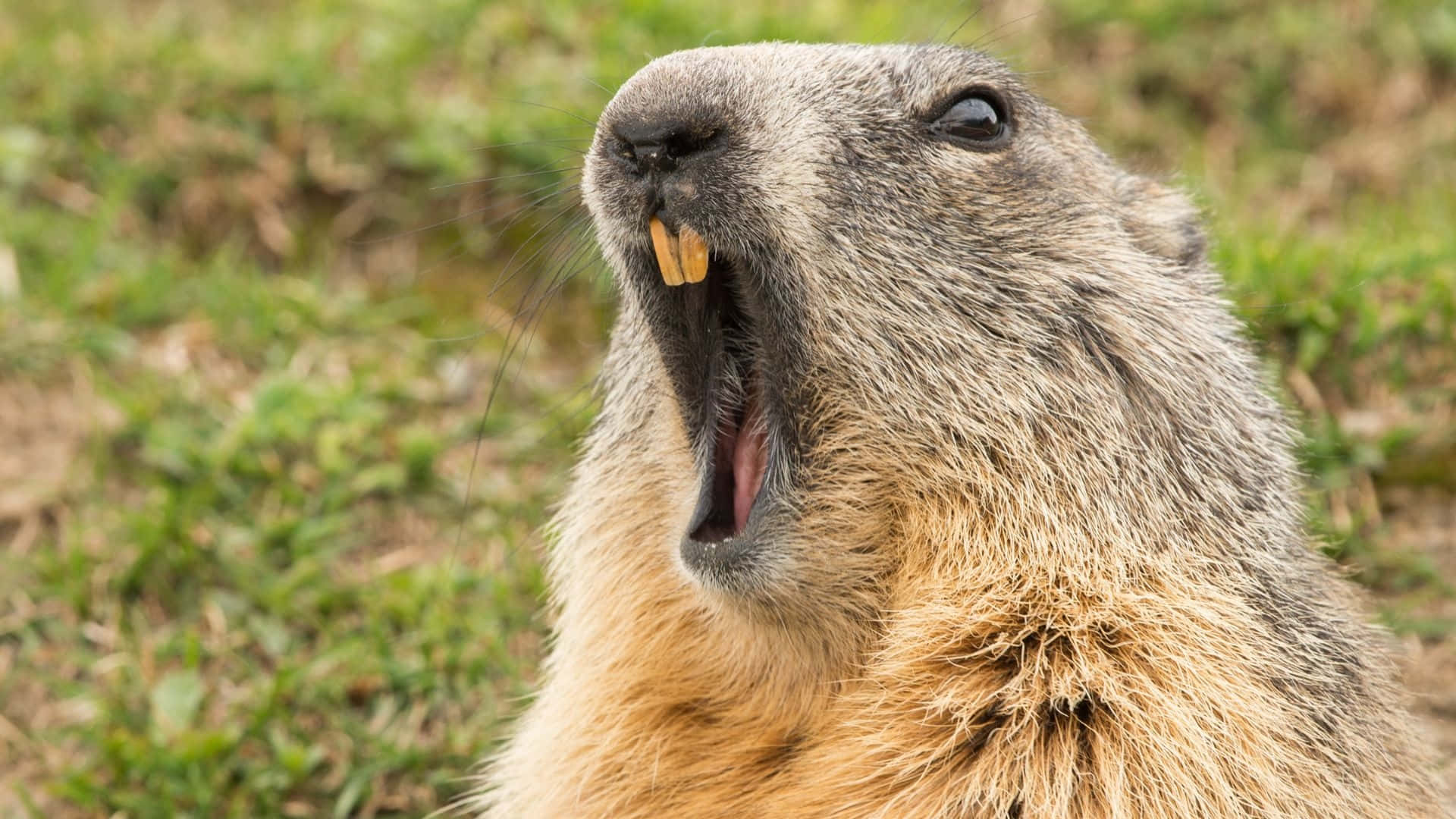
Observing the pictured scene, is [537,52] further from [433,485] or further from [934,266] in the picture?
[934,266]

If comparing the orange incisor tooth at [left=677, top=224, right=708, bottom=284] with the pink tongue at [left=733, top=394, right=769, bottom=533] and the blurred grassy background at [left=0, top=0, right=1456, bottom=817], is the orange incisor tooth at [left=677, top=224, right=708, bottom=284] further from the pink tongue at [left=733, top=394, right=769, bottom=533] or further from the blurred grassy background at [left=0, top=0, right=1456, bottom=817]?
the blurred grassy background at [left=0, top=0, right=1456, bottom=817]

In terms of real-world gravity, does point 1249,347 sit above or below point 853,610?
above

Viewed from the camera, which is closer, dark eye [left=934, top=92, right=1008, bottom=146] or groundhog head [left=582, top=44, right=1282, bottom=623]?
groundhog head [left=582, top=44, right=1282, bottom=623]

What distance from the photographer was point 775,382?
2926 mm

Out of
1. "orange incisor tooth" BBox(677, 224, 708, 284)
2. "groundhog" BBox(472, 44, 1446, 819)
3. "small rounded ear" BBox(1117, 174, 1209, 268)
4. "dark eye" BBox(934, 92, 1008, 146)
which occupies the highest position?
"dark eye" BBox(934, 92, 1008, 146)

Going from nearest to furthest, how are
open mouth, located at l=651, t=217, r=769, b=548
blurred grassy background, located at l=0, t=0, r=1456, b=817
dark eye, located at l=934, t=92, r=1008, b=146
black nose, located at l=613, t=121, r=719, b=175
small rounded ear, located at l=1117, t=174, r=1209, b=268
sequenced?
black nose, located at l=613, t=121, r=719, b=175 < open mouth, located at l=651, t=217, r=769, b=548 < dark eye, located at l=934, t=92, r=1008, b=146 < small rounded ear, located at l=1117, t=174, r=1209, b=268 < blurred grassy background, located at l=0, t=0, r=1456, b=817

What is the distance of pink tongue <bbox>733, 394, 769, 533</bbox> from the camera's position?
3.04m

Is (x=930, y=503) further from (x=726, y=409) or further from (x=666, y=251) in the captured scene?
(x=666, y=251)

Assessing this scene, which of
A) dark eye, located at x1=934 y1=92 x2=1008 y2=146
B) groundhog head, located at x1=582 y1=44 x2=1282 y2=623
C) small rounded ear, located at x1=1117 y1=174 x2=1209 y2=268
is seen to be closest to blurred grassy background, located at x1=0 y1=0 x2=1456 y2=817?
small rounded ear, located at x1=1117 y1=174 x2=1209 y2=268

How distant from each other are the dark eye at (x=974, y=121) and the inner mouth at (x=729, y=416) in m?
0.64

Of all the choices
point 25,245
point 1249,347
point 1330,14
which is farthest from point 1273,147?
point 25,245

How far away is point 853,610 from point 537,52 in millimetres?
4091

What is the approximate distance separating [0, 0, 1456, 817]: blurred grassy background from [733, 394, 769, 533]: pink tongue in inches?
23.6

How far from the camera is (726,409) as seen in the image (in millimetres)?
3027
